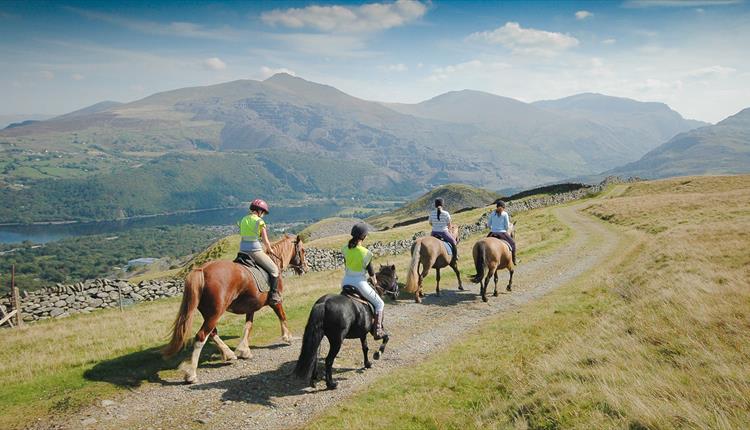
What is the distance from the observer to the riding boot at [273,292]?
13305mm

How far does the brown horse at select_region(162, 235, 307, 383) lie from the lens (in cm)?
1115

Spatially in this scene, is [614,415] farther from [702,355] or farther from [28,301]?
[28,301]

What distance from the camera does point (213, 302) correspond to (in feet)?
37.5

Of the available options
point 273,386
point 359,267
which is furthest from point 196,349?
point 359,267

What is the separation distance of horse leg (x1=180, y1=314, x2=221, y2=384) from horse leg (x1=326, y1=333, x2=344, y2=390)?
3480 mm

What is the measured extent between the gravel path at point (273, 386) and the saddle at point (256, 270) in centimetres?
213

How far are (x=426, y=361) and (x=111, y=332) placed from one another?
13.3 m

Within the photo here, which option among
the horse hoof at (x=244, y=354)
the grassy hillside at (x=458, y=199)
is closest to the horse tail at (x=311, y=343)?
the horse hoof at (x=244, y=354)

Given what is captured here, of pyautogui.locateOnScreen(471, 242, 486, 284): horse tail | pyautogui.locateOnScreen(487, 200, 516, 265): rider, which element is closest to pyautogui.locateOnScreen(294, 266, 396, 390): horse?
pyautogui.locateOnScreen(471, 242, 486, 284): horse tail

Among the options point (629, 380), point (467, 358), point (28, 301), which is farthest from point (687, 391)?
point (28, 301)

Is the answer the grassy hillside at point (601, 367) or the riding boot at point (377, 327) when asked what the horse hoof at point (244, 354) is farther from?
the grassy hillside at point (601, 367)

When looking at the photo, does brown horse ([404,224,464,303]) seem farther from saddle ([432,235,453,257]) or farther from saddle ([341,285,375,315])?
saddle ([341,285,375,315])

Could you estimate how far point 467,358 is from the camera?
12.0m

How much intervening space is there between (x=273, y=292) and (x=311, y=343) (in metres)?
3.77
